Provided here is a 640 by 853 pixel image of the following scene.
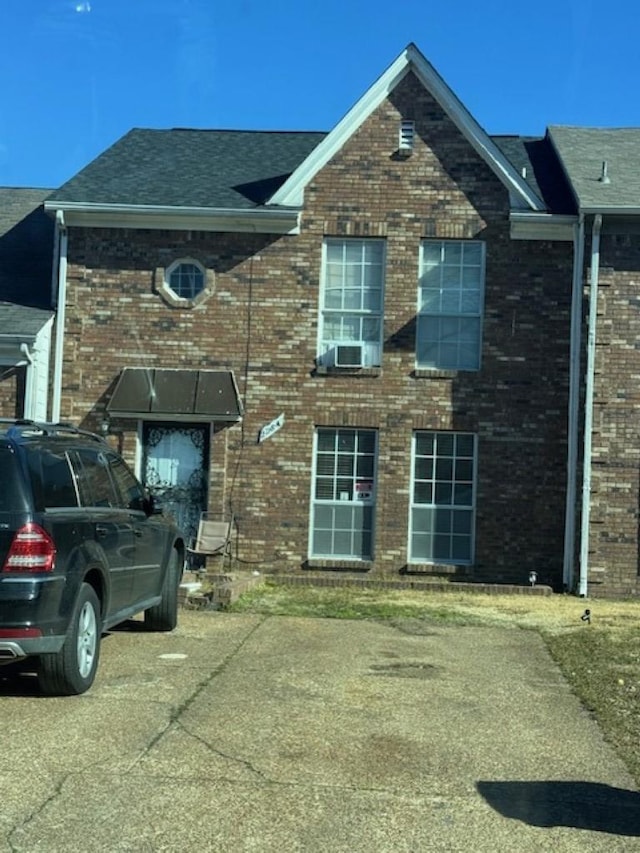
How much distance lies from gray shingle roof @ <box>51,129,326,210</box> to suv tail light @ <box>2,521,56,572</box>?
9.29m

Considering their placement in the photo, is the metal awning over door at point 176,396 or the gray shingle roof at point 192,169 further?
the gray shingle roof at point 192,169

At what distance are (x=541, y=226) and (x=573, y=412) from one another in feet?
8.94

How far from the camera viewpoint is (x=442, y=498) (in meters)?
14.9

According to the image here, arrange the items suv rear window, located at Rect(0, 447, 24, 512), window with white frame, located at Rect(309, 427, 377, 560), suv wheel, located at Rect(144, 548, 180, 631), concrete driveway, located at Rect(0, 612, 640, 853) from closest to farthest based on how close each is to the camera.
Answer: concrete driveway, located at Rect(0, 612, 640, 853) → suv rear window, located at Rect(0, 447, 24, 512) → suv wheel, located at Rect(144, 548, 180, 631) → window with white frame, located at Rect(309, 427, 377, 560)

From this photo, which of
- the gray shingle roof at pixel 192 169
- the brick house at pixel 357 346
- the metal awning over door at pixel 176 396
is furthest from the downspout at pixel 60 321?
the metal awning over door at pixel 176 396

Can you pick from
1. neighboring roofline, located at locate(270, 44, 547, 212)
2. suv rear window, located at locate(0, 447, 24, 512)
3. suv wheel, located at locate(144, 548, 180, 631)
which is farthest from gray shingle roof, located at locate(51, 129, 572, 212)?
suv rear window, located at locate(0, 447, 24, 512)

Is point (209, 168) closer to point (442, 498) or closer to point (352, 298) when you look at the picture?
point (352, 298)

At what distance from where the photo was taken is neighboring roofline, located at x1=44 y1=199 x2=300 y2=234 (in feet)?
48.6

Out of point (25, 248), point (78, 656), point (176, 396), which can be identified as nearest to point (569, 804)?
point (78, 656)

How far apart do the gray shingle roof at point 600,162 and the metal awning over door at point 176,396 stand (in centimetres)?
569

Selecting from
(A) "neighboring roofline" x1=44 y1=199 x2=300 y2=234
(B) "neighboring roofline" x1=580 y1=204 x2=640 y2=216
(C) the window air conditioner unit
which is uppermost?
(B) "neighboring roofline" x1=580 y1=204 x2=640 y2=216

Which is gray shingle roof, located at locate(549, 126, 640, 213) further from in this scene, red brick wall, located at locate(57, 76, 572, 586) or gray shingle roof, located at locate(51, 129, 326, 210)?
gray shingle roof, located at locate(51, 129, 326, 210)

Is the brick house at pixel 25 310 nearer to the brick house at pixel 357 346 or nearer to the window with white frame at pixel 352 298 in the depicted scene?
the brick house at pixel 357 346

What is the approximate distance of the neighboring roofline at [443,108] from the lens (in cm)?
1478
